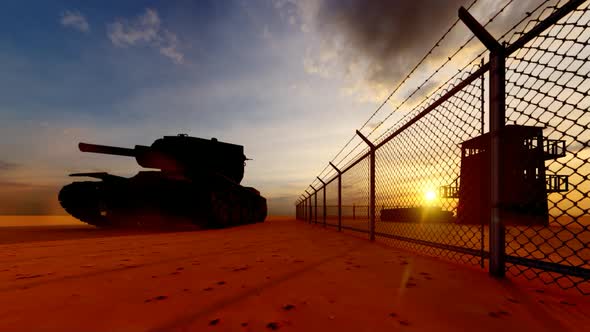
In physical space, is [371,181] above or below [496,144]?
below

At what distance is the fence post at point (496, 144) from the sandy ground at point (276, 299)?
0.25 m

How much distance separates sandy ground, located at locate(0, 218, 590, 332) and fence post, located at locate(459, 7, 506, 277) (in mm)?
252

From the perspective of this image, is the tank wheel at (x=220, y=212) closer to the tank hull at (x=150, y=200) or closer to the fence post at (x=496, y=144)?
the tank hull at (x=150, y=200)

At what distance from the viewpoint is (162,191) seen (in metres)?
8.42

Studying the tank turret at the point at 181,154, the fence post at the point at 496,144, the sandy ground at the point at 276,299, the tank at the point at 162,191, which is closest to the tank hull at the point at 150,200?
the tank at the point at 162,191

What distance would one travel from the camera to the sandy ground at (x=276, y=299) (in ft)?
4.56

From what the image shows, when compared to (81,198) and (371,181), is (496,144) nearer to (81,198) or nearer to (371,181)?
(371,181)

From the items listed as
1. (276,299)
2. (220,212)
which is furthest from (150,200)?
(276,299)


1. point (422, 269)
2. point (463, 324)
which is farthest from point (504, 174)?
point (463, 324)

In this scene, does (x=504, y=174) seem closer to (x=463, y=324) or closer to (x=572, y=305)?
(x=572, y=305)

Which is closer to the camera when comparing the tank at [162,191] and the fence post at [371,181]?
the fence post at [371,181]

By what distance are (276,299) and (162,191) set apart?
7852 mm

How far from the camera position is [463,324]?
1380 mm

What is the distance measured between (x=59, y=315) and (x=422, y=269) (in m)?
2.88
